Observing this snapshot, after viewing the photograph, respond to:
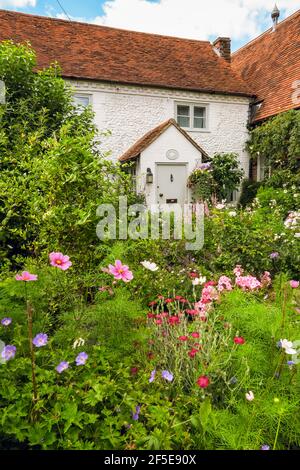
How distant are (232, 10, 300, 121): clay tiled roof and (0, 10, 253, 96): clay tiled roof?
93cm

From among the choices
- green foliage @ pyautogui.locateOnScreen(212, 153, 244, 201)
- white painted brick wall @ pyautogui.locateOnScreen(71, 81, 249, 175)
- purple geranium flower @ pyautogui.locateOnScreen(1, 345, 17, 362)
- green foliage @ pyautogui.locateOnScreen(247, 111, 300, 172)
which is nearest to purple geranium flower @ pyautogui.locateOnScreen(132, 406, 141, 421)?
purple geranium flower @ pyautogui.locateOnScreen(1, 345, 17, 362)

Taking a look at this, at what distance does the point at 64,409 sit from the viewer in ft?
5.95

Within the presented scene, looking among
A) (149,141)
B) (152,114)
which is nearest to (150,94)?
(152,114)

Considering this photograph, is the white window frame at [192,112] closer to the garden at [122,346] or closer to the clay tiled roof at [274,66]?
the clay tiled roof at [274,66]

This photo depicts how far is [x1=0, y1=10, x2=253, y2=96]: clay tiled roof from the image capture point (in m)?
12.5

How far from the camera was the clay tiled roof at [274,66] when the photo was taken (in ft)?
42.8

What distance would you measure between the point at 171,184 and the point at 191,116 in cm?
322

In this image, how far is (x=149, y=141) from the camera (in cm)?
1225

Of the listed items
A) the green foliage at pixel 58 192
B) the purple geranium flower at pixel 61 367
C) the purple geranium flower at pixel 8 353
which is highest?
the green foliage at pixel 58 192

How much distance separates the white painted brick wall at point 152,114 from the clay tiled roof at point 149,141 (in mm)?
294

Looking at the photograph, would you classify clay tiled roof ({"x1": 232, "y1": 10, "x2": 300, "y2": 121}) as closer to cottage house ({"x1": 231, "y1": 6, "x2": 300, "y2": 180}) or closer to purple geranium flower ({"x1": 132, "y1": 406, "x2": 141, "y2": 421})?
cottage house ({"x1": 231, "y1": 6, "x2": 300, "y2": 180})

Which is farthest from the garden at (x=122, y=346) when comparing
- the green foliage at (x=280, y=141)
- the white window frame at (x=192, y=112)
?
the white window frame at (x=192, y=112)

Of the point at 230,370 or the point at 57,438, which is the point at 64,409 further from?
the point at 230,370
